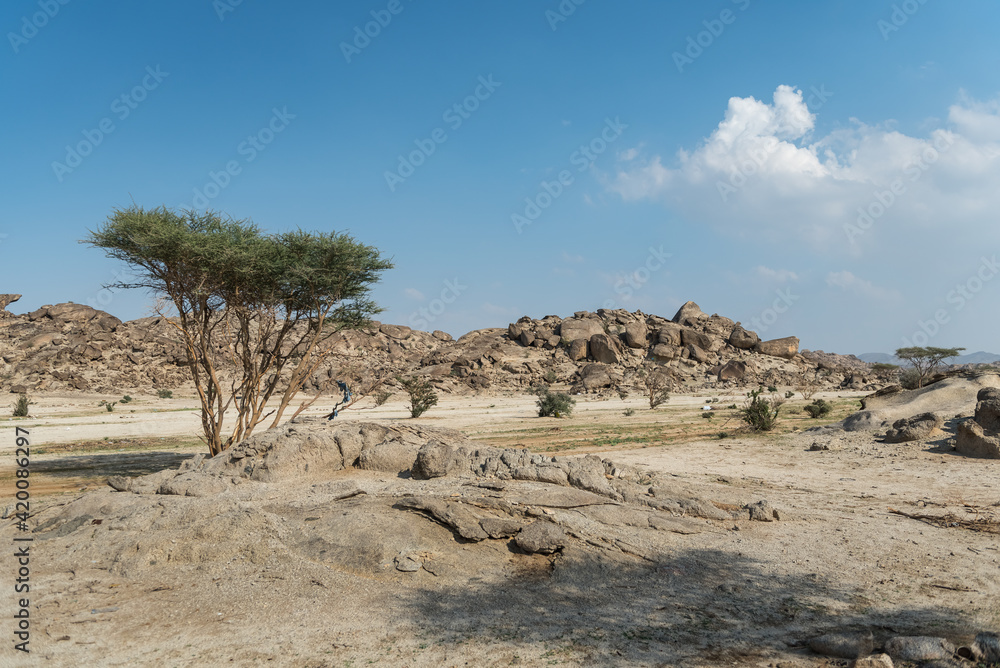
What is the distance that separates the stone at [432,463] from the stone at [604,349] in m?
50.9

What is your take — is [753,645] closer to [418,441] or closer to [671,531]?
[671,531]

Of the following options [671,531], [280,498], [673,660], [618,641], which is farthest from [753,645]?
[280,498]

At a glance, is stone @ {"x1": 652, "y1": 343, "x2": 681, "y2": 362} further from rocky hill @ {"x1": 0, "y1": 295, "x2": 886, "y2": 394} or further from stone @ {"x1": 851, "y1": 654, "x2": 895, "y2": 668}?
stone @ {"x1": 851, "y1": 654, "x2": 895, "y2": 668}

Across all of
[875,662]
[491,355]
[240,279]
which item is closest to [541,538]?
[875,662]

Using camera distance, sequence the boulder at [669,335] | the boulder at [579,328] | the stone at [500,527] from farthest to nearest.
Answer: the boulder at [579,328] < the boulder at [669,335] < the stone at [500,527]

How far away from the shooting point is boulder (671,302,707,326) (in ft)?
226

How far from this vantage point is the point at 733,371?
55.8 m

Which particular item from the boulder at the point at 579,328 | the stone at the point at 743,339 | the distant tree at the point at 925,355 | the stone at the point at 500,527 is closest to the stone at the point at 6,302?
the boulder at the point at 579,328

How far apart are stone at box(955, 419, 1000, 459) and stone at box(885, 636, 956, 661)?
11096 millimetres

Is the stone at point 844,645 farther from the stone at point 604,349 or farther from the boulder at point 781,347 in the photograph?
the boulder at point 781,347

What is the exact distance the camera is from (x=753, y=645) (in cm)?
457

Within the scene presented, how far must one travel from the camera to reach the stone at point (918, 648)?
3.97 m

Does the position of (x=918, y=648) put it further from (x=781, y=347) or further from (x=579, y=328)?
(x=781, y=347)

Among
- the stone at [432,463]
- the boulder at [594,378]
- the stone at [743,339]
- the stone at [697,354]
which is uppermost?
the stone at [743,339]
